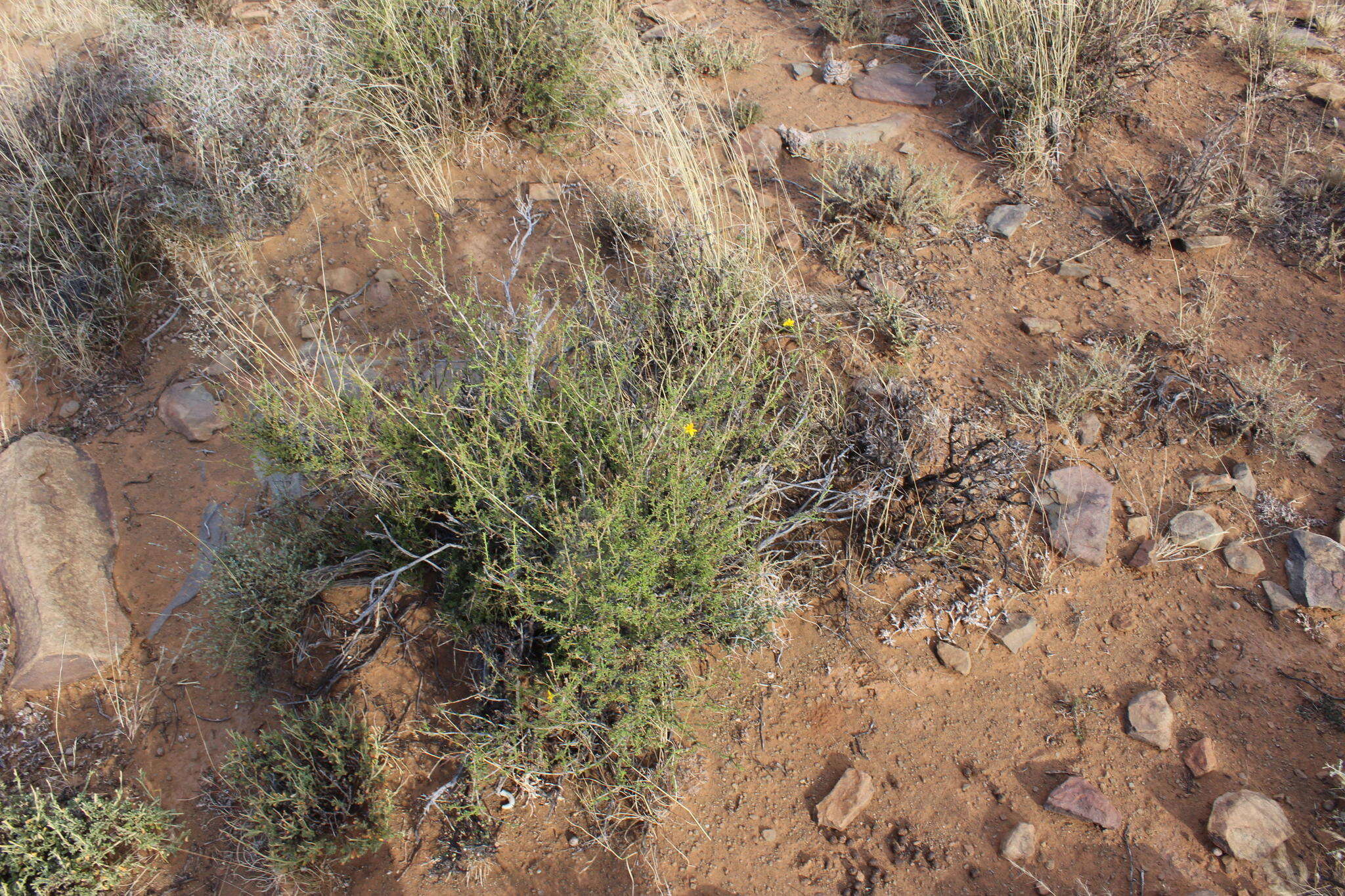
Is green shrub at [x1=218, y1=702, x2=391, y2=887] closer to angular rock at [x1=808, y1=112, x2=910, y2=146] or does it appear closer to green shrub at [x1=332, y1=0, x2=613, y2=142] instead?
green shrub at [x1=332, y1=0, x2=613, y2=142]

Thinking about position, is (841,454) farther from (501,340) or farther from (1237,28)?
(1237,28)

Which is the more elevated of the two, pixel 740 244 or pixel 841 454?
pixel 740 244

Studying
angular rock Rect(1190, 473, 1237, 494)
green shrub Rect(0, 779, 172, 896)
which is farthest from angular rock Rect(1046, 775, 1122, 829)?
green shrub Rect(0, 779, 172, 896)

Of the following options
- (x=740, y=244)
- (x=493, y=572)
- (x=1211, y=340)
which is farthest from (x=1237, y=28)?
(x=493, y=572)

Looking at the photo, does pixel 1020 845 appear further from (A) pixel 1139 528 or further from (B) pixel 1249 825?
(A) pixel 1139 528

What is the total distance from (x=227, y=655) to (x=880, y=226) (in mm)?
3522

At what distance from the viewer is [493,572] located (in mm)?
2377

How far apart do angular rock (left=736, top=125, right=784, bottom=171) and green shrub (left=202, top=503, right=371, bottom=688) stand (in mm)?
3025

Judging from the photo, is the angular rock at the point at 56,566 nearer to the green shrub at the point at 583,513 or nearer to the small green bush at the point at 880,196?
Result: the green shrub at the point at 583,513

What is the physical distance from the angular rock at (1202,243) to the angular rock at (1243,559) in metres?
1.63

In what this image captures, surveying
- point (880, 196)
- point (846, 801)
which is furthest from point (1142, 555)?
point (880, 196)

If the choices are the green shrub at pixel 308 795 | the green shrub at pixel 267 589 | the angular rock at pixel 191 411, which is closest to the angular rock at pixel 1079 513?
the green shrub at pixel 308 795

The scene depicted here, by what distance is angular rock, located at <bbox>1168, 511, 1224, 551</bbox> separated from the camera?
2834 mm

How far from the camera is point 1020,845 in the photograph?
7.55ft
